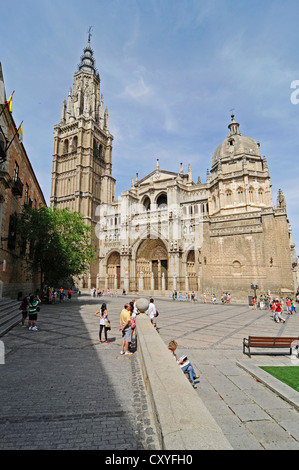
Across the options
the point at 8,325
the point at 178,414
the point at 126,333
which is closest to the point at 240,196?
the point at 126,333

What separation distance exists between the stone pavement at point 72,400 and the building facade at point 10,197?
9.16 meters

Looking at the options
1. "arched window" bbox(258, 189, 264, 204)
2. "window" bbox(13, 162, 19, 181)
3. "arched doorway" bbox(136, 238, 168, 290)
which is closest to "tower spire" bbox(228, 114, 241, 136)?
"arched window" bbox(258, 189, 264, 204)

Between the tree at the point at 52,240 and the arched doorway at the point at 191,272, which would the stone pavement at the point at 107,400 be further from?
the arched doorway at the point at 191,272

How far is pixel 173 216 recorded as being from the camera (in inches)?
1389

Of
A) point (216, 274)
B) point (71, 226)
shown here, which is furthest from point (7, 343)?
point (216, 274)

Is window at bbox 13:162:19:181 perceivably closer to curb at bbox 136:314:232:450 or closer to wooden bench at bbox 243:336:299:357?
curb at bbox 136:314:232:450

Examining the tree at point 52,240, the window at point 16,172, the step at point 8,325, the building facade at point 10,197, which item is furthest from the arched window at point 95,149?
the step at point 8,325

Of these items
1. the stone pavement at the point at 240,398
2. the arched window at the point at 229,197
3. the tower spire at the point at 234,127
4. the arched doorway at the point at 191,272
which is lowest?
the stone pavement at the point at 240,398

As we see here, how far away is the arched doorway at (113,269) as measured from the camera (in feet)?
130

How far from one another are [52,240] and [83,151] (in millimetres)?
32926

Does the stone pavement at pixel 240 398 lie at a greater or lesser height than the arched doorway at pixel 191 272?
lesser

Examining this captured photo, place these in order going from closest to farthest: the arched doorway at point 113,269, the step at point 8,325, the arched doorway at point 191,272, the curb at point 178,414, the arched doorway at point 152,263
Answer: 1. the curb at point 178,414
2. the step at point 8,325
3. the arched doorway at point 191,272
4. the arched doorway at point 152,263
5. the arched doorway at point 113,269

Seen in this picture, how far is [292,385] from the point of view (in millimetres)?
4582
